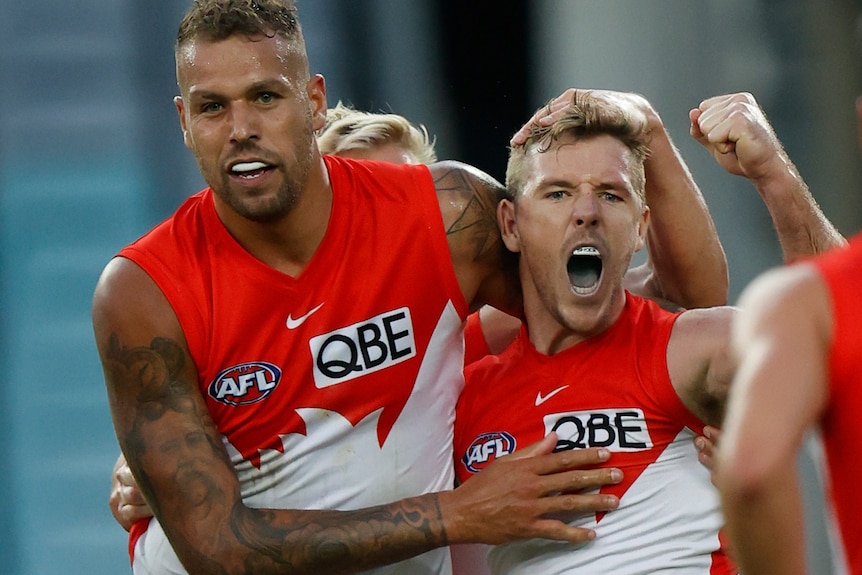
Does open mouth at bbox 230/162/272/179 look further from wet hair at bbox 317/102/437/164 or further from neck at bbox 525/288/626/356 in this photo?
wet hair at bbox 317/102/437/164

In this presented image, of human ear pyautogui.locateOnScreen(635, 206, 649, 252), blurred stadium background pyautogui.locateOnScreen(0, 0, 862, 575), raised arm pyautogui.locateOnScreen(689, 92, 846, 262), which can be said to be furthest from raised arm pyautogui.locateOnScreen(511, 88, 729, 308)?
blurred stadium background pyautogui.locateOnScreen(0, 0, 862, 575)

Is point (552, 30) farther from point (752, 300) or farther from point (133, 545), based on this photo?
point (752, 300)

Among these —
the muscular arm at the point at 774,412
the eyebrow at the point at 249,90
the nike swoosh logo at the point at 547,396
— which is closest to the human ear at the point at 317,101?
the eyebrow at the point at 249,90

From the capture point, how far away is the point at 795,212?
269 cm

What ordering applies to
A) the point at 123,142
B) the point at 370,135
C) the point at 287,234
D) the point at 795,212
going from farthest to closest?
the point at 123,142 → the point at 370,135 → the point at 795,212 → the point at 287,234

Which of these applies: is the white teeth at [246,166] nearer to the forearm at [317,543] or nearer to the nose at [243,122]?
the nose at [243,122]

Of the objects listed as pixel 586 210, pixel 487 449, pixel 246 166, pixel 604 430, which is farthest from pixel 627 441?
→ pixel 246 166

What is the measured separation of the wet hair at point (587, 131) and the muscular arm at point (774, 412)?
4.36 feet

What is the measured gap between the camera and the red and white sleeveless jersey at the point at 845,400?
3.84 feet

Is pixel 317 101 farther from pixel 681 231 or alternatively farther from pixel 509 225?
A: pixel 681 231

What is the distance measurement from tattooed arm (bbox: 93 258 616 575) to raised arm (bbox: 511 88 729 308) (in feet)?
2.36

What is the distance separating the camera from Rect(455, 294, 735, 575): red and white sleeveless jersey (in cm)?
227

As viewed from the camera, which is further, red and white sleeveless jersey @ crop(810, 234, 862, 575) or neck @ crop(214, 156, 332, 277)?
neck @ crop(214, 156, 332, 277)

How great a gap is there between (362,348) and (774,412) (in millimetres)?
1483
